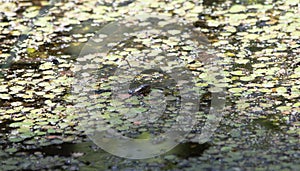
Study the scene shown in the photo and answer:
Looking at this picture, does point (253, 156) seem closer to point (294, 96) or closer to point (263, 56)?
point (294, 96)

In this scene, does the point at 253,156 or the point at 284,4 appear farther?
the point at 284,4

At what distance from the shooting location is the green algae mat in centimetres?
269

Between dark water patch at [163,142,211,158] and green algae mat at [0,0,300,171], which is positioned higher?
green algae mat at [0,0,300,171]

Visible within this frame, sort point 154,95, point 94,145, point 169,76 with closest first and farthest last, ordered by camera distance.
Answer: point 94,145, point 154,95, point 169,76

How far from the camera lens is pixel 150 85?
132 inches

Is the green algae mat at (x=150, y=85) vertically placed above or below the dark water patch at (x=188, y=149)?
above

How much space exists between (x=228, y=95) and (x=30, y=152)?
3.45 ft

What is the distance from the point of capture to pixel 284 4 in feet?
14.2

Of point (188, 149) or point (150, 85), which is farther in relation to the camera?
point (150, 85)

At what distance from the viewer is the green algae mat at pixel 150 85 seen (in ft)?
8.82

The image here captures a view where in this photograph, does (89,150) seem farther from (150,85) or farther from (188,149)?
(150,85)

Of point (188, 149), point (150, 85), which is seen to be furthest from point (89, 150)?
point (150, 85)

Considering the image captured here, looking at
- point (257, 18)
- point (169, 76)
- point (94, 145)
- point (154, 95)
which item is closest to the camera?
point (94, 145)

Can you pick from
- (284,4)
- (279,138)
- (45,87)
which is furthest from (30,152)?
(284,4)
